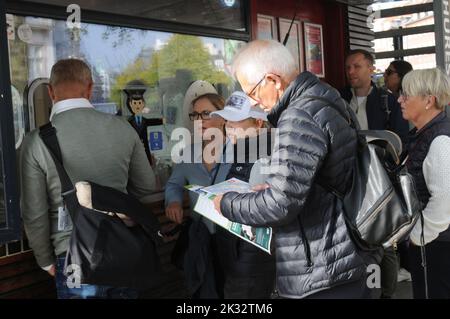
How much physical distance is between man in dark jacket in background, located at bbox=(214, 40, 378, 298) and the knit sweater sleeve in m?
1.01

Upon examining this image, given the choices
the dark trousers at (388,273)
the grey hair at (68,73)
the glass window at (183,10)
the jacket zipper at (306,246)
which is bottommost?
→ the dark trousers at (388,273)

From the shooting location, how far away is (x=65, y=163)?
8.21 ft

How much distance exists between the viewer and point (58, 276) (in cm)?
257

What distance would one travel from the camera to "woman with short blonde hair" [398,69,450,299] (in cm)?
288

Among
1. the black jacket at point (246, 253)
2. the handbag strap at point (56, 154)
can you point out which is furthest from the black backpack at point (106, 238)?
the black jacket at point (246, 253)

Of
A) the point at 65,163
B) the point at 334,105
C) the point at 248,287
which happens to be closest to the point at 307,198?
the point at 334,105

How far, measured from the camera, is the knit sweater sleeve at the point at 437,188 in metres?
2.85

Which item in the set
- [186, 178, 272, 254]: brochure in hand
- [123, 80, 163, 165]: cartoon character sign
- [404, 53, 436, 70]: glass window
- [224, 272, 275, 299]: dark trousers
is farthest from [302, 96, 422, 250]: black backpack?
[404, 53, 436, 70]: glass window

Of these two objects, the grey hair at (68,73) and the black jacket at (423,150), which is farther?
the black jacket at (423,150)

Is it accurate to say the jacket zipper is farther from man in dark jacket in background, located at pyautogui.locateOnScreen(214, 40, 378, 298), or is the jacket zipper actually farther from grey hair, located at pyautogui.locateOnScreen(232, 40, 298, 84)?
grey hair, located at pyautogui.locateOnScreen(232, 40, 298, 84)

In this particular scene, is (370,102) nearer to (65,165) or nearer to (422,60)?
(65,165)

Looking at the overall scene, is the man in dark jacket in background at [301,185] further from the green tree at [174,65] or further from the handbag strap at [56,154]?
the green tree at [174,65]

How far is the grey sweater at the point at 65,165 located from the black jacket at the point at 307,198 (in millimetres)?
836
